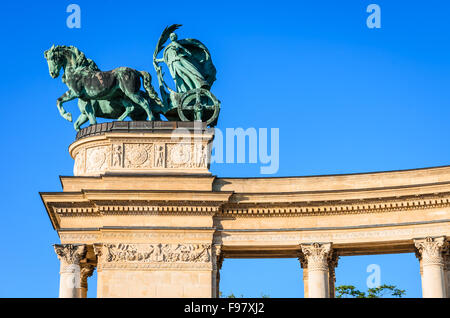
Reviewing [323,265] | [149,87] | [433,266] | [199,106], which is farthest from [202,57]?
[433,266]

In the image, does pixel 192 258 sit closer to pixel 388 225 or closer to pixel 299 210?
pixel 299 210

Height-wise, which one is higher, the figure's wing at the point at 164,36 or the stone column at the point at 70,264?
the figure's wing at the point at 164,36

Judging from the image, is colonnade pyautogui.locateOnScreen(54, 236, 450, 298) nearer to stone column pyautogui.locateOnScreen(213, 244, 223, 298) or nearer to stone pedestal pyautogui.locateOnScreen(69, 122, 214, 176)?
stone column pyautogui.locateOnScreen(213, 244, 223, 298)

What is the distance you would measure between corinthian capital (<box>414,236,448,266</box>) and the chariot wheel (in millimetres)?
14395

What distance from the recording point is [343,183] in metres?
56.6

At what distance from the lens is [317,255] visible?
180 feet

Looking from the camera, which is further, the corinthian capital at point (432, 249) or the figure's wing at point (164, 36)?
the figure's wing at point (164, 36)

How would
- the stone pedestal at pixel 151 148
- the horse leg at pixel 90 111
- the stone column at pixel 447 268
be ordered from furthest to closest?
the horse leg at pixel 90 111 → the stone pedestal at pixel 151 148 → the stone column at pixel 447 268

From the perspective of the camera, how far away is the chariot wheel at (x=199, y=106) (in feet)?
194

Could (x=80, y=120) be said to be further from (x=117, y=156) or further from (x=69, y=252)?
(x=69, y=252)

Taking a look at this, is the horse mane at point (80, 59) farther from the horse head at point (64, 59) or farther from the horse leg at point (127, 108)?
the horse leg at point (127, 108)

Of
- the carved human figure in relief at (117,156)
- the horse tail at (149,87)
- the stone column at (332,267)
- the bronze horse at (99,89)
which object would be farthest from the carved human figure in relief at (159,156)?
the stone column at (332,267)

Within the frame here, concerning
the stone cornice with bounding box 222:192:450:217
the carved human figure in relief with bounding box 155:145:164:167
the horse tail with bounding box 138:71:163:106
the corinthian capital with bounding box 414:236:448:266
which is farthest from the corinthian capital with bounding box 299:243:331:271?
the horse tail with bounding box 138:71:163:106

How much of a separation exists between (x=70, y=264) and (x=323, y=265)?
13.9 meters
